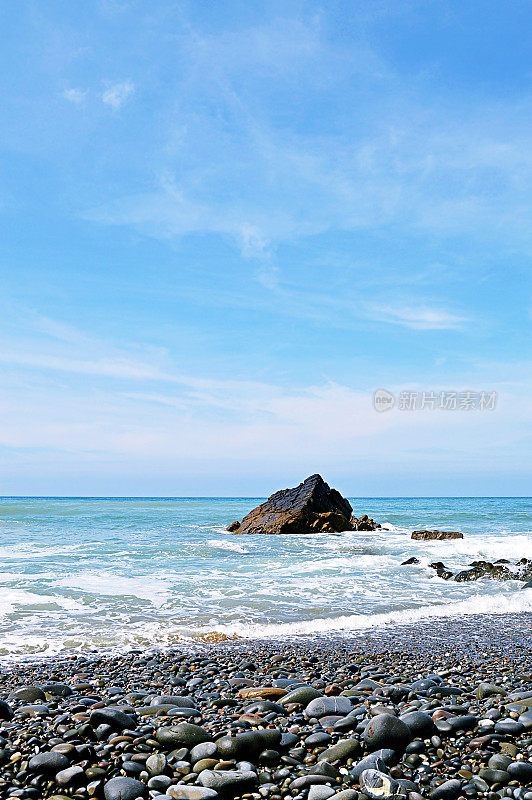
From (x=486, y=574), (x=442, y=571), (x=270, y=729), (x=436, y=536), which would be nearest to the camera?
(x=270, y=729)

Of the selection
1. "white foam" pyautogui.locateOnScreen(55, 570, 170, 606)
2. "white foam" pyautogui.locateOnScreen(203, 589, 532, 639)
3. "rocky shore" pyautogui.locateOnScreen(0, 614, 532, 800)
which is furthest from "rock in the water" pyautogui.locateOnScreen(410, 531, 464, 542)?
"rocky shore" pyautogui.locateOnScreen(0, 614, 532, 800)

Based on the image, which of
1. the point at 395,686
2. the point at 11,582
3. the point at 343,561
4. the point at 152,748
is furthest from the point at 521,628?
the point at 11,582

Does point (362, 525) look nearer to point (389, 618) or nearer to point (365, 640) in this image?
point (389, 618)

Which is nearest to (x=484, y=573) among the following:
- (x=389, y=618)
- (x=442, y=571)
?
(x=442, y=571)

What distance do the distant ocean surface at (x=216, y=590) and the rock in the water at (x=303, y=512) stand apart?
3977 millimetres

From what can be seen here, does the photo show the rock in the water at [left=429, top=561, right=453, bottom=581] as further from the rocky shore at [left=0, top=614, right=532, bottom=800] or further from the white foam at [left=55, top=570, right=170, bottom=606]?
the rocky shore at [left=0, top=614, right=532, bottom=800]

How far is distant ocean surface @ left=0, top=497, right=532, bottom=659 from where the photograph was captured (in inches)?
329

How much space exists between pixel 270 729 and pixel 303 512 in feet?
72.4

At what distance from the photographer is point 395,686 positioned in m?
5.14

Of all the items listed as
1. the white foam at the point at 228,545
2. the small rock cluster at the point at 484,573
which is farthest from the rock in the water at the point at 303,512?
the small rock cluster at the point at 484,573

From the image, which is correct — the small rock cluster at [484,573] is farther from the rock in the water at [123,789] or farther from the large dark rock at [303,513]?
the rock in the water at [123,789]

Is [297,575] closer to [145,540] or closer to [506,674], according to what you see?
[506,674]

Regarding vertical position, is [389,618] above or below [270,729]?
below

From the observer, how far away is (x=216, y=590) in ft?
37.2
